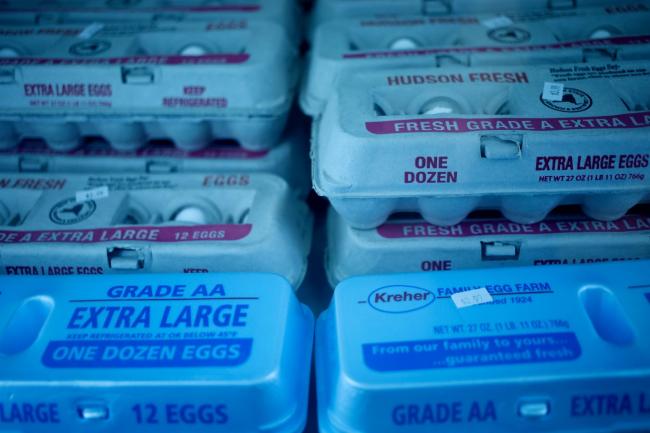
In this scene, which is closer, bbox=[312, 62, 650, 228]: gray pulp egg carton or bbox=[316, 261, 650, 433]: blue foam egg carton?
bbox=[316, 261, 650, 433]: blue foam egg carton

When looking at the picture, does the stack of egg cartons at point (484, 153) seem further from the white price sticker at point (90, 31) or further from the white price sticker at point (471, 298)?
the white price sticker at point (90, 31)

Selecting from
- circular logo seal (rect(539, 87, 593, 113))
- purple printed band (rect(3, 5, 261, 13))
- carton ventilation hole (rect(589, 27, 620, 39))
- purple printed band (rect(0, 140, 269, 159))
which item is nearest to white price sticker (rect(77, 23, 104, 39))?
purple printed band (rect(3, 5, 261, 13))

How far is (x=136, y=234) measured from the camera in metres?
1.18

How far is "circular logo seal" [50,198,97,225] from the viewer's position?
123 cm

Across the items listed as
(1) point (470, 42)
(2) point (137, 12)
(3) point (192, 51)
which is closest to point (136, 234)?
(3) point (192, 51)

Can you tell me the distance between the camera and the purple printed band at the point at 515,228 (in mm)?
1157

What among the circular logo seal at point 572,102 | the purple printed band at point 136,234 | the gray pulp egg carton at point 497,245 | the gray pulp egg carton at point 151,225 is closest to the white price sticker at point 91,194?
the gray pulp egg carton at point 151,225

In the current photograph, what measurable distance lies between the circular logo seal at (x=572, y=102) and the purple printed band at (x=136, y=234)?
611 millimetres

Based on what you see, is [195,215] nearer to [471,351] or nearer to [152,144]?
[152,144]

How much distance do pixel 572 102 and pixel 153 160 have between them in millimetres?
939

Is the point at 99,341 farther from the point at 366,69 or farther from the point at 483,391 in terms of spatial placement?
the point at 366,69

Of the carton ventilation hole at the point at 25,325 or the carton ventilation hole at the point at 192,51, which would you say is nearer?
the carton ventilation hole at the point at 25,325

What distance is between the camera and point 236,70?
1350mm

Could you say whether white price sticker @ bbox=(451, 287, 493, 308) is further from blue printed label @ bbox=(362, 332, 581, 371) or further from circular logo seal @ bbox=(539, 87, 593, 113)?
circular logo seal @ bbox=(539, 87, 593, 113)
